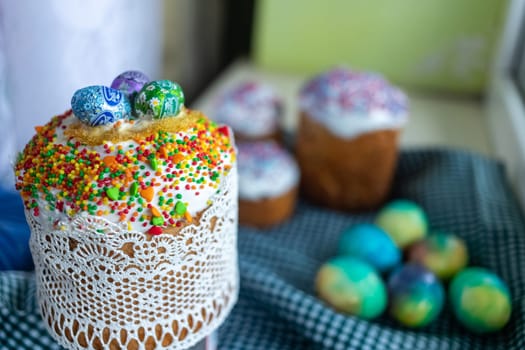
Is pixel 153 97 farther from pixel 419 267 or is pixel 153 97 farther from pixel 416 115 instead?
pixel 416 115

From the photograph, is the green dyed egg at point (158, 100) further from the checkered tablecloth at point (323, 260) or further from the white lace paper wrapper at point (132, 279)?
the checkered tablecloth at point (323, 260)

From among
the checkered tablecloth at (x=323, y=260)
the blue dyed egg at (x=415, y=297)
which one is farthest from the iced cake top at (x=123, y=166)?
the blue dyed egg at (x=415, y=297)

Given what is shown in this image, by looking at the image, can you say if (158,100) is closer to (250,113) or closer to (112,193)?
(112,193)

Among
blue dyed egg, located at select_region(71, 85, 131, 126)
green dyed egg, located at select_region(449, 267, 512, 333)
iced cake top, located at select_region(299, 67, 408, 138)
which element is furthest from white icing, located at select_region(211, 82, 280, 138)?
blue dyed egg, located at select_region(71, 85, 131, 126)

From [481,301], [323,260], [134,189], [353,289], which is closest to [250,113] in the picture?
[323,260]

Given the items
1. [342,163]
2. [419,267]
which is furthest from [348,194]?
[419,267]

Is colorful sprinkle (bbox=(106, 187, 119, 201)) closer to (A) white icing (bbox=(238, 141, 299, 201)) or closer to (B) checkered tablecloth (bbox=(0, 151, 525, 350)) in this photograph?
(B) checkered tablecloth (bbox=(0, 151, 525, 350))
